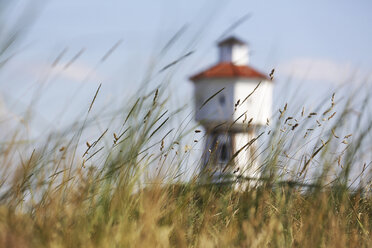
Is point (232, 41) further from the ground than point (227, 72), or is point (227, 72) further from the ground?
point (232, 41)

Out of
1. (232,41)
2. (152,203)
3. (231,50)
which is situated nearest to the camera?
(152,203)

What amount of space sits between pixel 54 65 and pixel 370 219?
49.9 inches

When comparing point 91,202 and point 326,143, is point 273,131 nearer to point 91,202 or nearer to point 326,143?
point 326,143

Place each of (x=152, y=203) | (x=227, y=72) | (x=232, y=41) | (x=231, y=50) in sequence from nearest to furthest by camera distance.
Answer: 1. (x=152, y=203)
2. (x=227, y=72)
3. (x=232, y=41)
4. (x=231, y=50)

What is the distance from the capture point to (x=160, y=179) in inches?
60.3

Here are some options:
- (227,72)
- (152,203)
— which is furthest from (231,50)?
(152,203)

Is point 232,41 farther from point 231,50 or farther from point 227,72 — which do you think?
point 227,72

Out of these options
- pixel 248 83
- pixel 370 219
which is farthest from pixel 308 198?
pixel 248 83

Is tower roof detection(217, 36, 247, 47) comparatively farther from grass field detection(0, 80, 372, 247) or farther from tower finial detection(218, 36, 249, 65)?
grass field detection(0, 80, 372, 247)

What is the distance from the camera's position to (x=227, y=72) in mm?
18656

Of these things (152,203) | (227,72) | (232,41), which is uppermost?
(232,41)

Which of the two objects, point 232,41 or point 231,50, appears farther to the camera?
point 231,50

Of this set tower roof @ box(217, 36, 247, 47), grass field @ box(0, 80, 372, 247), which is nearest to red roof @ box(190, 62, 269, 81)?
tower roof @ box(217, 36, 247, 47)

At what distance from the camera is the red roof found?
1852cm
